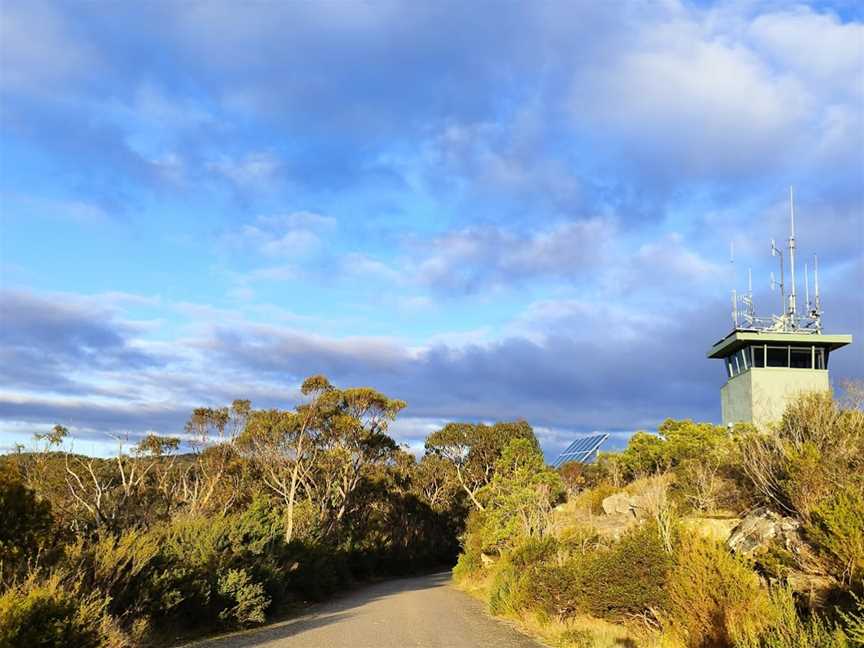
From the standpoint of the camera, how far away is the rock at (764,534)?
1372 centimetres

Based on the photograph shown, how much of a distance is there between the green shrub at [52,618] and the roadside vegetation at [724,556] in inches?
328

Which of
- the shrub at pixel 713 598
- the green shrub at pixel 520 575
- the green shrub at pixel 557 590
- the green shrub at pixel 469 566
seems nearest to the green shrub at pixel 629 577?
the green shrub at pixel 557 590

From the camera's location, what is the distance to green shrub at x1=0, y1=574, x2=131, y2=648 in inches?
369

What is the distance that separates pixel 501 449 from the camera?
5178cm

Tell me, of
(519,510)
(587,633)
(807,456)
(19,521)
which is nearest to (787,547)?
(807,456)

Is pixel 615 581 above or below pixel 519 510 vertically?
below

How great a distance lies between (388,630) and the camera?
626 inches

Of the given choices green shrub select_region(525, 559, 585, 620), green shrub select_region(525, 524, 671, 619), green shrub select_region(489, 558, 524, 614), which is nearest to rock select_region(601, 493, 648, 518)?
green shrub select_region(489, 558, 524, 614)

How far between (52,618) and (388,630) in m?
7.82

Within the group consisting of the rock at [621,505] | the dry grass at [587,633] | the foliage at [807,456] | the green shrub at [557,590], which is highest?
the foliage at [807,456]

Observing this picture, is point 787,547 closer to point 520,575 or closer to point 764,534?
point 764,534

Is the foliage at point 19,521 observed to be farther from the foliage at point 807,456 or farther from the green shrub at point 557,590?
the foliage at point 807,456

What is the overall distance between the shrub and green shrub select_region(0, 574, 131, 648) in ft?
30.7

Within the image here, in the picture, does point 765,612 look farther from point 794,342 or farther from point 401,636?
point 794,342
